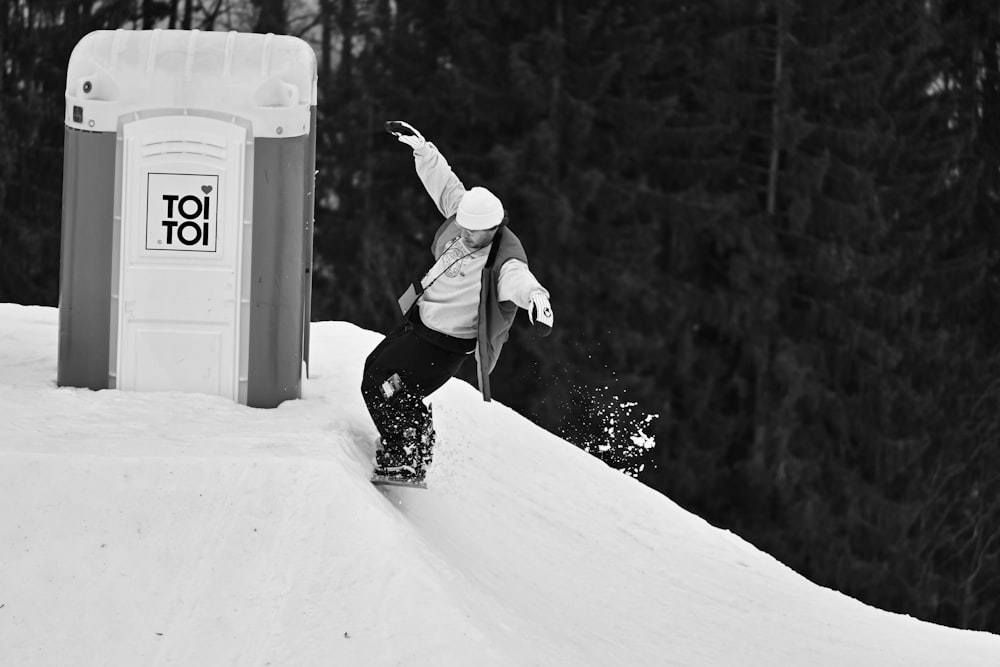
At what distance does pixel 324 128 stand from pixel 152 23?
3.54 meters

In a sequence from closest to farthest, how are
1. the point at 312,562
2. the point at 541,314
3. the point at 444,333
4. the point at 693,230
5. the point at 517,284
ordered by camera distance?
the point at 312,562 → the point at 541,314 → the point at 517,284 → the point at 444,333 → the point at 693,230

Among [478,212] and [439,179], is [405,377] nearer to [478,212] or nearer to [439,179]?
[478,212]

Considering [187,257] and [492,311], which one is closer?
[492,311]

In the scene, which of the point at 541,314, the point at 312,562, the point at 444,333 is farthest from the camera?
the point at 444,333

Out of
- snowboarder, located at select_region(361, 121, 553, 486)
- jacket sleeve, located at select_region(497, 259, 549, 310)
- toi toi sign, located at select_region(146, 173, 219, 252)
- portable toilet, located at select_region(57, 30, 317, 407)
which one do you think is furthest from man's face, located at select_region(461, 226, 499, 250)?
toi toi sign, located at select_region(146, 173, 219, 252)

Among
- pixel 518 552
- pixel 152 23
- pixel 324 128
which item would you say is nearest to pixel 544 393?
pixel 324 128

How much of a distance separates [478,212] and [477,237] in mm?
122

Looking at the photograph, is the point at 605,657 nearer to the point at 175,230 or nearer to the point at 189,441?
the point at 189,441

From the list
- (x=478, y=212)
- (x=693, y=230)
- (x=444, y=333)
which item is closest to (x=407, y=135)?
(x=478, y=212)

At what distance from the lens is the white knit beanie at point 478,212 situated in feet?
21.0

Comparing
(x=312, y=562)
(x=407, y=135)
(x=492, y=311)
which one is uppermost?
(x=407, y=135)

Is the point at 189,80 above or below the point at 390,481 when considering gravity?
above

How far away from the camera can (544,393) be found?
813 inches

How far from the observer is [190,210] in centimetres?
696
